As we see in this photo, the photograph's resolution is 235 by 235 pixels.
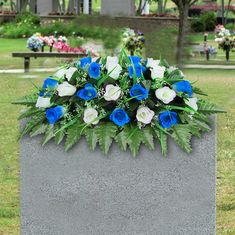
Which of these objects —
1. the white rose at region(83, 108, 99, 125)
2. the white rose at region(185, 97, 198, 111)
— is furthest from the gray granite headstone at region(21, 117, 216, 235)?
the white rose at region(185, 97, 198, 111)

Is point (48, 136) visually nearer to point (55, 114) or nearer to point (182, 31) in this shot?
point (55, 114)

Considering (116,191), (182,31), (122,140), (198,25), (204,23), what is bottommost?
(198,25)

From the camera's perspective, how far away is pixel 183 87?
5.20 metres

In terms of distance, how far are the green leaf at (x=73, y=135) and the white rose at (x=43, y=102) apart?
0.26 meters

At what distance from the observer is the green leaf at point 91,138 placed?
4945 millimetres

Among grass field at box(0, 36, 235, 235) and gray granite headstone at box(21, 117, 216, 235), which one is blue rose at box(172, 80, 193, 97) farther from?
grass field at box(0, 36, 235, 235)

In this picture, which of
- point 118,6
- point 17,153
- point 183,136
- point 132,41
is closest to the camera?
point 183,136

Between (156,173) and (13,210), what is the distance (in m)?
3.74

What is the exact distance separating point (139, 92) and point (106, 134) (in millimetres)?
331

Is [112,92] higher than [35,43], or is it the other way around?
[112,92]

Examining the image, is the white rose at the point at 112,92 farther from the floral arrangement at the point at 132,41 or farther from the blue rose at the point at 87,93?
the floral arrangement at the point at 132,41

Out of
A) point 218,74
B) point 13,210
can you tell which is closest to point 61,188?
point 13,210

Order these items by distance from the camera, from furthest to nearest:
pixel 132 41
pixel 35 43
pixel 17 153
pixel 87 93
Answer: pixel 132 41, pixel 35 43, pixel 17 153, pixel 87 93

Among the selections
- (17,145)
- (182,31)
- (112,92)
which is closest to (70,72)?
(112,92)
